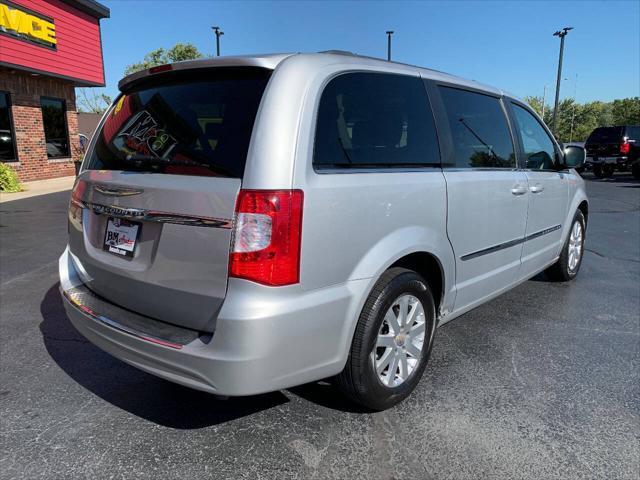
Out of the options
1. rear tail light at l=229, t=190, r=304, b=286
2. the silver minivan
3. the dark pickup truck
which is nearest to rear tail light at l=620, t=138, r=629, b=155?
the dark pickup truck

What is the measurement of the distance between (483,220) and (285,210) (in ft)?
5.59

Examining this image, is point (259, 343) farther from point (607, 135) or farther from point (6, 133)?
point (607, 135)

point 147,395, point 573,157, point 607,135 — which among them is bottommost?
point 147,395

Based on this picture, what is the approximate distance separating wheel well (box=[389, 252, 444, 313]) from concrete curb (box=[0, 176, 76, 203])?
11120 mm

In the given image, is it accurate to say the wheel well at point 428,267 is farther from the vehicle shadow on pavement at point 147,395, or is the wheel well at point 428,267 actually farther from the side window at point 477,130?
the vehicle shadow on pavement at point 147,395

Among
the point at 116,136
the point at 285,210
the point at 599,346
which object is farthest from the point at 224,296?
the point at 599,346

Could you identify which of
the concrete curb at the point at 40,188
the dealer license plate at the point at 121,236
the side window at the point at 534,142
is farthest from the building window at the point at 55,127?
the side window at the point at 534,142

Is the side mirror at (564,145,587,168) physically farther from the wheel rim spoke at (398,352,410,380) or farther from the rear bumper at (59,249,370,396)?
the rear bumper at (59,249,370,396)

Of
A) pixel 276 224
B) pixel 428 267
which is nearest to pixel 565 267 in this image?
pixel 428 267

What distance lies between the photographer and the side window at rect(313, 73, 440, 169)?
2.24 m

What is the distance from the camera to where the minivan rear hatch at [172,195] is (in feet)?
6.68

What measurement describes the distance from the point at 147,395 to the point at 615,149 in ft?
64.7

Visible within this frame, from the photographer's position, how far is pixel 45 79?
14.6 meters

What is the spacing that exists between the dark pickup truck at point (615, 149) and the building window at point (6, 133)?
19.6 metres
